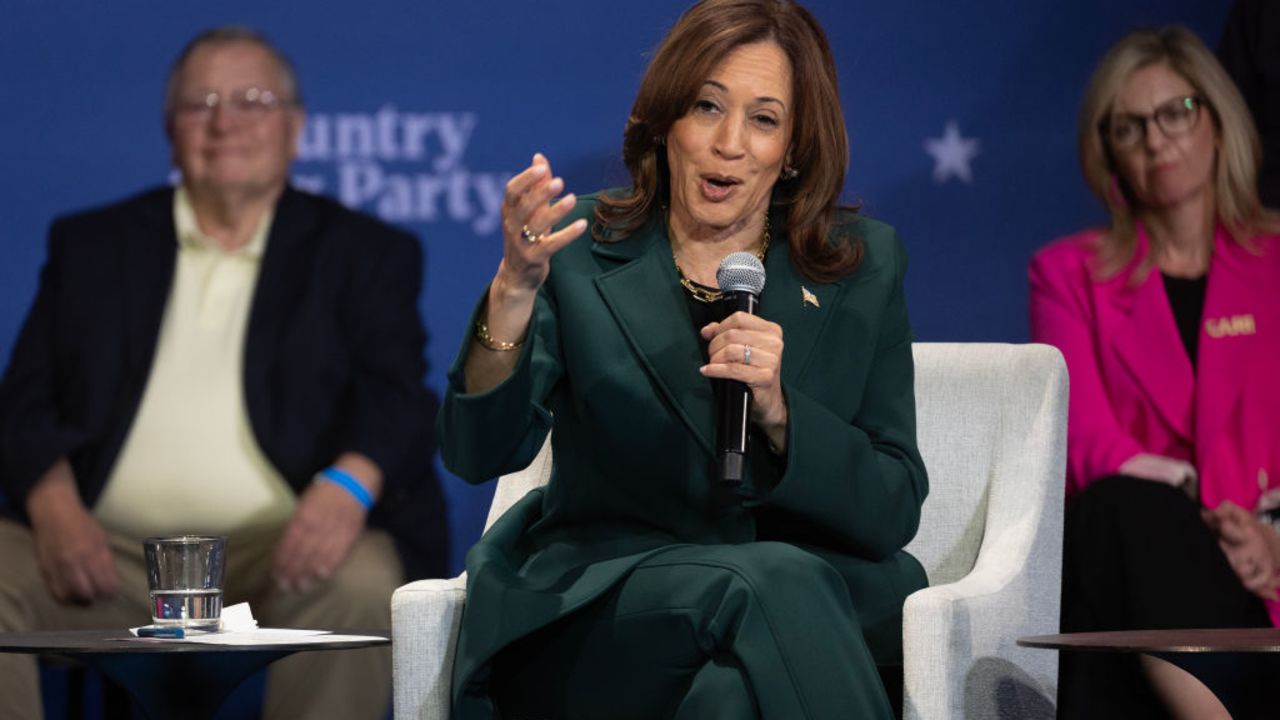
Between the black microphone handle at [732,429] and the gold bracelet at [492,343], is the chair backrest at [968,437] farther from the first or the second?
the black microphone handle at [732,429]

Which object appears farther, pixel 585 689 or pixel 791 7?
pixel 791 7

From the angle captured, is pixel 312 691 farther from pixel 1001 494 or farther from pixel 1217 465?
pixel 1217 465

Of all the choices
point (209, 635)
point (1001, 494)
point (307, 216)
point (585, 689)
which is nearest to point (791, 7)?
point (1001, 494)

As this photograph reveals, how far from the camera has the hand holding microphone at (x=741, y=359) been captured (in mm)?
2066

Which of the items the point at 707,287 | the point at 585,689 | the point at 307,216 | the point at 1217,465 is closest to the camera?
the point at 585,689

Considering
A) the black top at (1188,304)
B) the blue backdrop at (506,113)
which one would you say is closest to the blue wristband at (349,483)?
the blue backdrop at (506,113)

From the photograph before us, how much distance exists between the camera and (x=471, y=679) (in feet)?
7.17

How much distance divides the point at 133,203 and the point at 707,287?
175 centimetres

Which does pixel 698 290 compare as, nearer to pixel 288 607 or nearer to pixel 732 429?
pixel 732 429

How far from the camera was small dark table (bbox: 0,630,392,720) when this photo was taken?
78.5 inches

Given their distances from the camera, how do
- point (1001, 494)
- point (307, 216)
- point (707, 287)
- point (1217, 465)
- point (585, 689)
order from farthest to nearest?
1. point (307, 216)
2. point (1217, 465)
3. point (1001, 494)
4. point (707, 287)
5. point (585, 689)

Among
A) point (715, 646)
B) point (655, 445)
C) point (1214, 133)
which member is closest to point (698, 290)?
point (655, 445)

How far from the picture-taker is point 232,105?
12.1ft

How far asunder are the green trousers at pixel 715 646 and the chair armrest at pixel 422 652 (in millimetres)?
177
